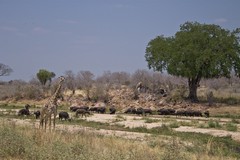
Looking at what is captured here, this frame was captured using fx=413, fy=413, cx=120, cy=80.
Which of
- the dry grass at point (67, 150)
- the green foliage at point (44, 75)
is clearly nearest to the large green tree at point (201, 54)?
the green foliage at point (44, 75)

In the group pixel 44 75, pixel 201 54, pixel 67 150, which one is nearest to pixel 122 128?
pixel 67 150

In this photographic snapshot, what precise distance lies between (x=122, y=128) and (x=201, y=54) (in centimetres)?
2512

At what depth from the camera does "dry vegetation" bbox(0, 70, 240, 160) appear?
1199cm

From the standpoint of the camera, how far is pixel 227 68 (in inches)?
1957

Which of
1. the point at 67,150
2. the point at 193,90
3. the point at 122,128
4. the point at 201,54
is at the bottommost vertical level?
the point at 122,128

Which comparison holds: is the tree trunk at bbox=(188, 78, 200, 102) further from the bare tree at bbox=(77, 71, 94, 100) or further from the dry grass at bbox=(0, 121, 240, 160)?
the dry grass at bbox=(0, 121, 240, 160)

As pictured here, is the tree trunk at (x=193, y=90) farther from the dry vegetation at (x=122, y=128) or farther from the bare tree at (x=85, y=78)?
the bare tree at (x=85, y=78)

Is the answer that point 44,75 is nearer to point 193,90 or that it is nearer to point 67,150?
point 193,90

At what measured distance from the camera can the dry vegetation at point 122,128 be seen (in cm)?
1199

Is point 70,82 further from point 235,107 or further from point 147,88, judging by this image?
point 235,107

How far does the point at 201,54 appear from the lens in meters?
49.8

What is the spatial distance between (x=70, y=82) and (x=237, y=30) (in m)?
29.6

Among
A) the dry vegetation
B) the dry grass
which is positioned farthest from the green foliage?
the dry grass

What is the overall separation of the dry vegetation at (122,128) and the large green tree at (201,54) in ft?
12.2
